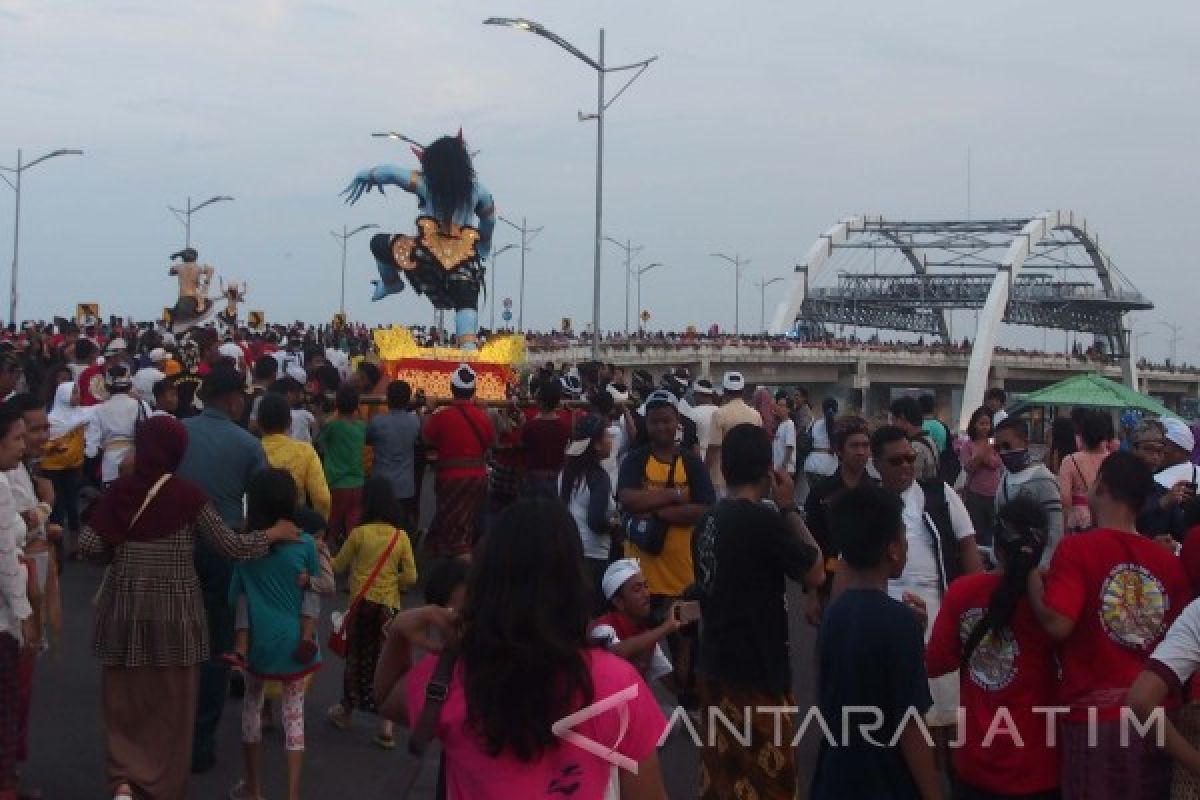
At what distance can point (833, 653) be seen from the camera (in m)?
4.56

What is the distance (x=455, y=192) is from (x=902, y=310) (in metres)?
95.8

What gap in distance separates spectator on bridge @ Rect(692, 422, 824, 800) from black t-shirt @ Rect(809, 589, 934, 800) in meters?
0.75

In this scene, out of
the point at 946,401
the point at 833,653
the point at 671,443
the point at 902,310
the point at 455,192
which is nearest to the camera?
the point at 833,653

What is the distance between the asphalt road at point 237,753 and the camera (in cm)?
717

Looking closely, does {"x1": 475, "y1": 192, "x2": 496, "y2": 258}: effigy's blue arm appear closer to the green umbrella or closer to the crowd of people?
the green umbrella

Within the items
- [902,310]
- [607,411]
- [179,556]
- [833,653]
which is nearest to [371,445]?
[607,411]

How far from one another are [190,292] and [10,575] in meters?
19.6

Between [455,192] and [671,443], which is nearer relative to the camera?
[671,443]

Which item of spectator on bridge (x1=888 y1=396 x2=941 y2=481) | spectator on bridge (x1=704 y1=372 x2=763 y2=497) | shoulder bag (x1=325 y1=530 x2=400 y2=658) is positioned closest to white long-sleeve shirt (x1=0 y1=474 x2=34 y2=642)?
shoulder bag (x1=325 y1=530 x2=400 y2=658)

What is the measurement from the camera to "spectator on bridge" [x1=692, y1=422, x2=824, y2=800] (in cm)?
529

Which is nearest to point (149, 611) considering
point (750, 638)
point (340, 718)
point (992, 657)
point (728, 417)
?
point (340, 718)

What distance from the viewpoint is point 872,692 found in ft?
14.5

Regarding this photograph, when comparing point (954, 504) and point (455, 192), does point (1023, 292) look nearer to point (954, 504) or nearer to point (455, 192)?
point (455, 192)

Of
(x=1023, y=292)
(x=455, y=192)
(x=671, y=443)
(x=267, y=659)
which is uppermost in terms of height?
(x=1023, y=292)
